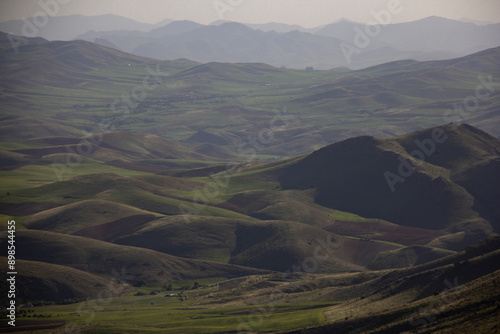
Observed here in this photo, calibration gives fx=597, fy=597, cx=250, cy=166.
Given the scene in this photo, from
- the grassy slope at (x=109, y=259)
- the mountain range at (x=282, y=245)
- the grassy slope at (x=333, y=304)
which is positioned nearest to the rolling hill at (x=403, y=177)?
the mountain range at (x=282, y=245)

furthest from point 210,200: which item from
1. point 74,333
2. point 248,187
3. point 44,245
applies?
point 74,333

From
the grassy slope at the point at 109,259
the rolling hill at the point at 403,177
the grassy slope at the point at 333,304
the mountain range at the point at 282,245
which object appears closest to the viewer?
the grassy slope at the point at 333,304

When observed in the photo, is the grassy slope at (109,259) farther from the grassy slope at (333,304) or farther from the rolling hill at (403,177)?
the rolling hill at (403,177)

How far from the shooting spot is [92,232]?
146125mm

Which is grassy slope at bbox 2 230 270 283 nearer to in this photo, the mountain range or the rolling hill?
the mountain range

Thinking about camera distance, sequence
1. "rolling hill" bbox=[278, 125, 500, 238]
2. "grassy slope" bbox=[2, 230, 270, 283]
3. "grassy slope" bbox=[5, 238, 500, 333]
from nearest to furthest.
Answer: "grassy slope" bbox=[5, 238, 500, 333]
"grassy slope" bbox=[2, 230, 270, 283]
"rolling hill" bbox=[278, 125, 500, 238]

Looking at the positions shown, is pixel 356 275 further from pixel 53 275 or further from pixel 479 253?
pixel 53 275

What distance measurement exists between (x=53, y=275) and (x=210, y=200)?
6803 centimetres

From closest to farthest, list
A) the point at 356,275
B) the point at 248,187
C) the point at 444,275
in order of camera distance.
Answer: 1. the point at 444,275
2. the point at 356,275
3. the point at 248,187

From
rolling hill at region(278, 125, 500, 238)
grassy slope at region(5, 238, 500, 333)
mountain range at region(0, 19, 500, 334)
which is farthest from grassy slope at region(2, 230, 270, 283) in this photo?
rolling hill at region(278, 125, 500, 238)

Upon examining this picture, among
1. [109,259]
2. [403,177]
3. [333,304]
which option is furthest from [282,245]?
[403,177]

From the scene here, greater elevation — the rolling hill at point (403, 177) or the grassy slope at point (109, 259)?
the rolling hill at point (403, 177)

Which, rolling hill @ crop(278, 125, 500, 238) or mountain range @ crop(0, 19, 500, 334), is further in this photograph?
rolling hill @ crop(278, 125, 500, 238)

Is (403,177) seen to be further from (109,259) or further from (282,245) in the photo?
(109,259)
